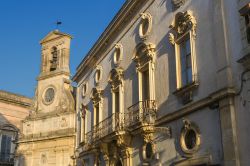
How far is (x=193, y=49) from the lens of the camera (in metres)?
12.6

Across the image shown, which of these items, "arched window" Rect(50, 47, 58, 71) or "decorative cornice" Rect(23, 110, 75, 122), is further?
"arched window" Rect(50, 47, 58, 71)

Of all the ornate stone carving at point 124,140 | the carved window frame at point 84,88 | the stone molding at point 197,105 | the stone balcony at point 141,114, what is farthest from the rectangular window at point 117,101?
the carved window frame at point 84,88

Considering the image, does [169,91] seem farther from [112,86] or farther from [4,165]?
[4,165]

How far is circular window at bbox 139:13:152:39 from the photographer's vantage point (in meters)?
16.0

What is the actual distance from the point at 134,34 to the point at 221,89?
741 centimetres

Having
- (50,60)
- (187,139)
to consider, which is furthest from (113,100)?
(50,60)

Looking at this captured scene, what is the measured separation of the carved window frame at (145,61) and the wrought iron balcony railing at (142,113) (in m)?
0.33

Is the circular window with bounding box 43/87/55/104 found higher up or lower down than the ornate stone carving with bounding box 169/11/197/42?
higher up

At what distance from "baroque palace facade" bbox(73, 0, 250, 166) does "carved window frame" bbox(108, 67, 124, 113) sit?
0.15 ft

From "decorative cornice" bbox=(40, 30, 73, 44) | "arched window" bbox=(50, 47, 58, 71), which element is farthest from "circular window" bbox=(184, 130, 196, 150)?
"decorative cornice" bbox=(40, 30, 73, 44)

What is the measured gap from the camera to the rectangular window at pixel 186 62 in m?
12.9

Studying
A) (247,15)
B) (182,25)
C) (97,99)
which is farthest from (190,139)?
(97,99)

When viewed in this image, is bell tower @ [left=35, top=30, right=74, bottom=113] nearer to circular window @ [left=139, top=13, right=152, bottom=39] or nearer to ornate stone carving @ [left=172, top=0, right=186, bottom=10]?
circular window @ [left=139, top=13, right=152, bottom=39]

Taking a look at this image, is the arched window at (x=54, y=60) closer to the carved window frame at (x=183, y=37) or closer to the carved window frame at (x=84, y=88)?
the carved window frame at (x=84, y=88)
